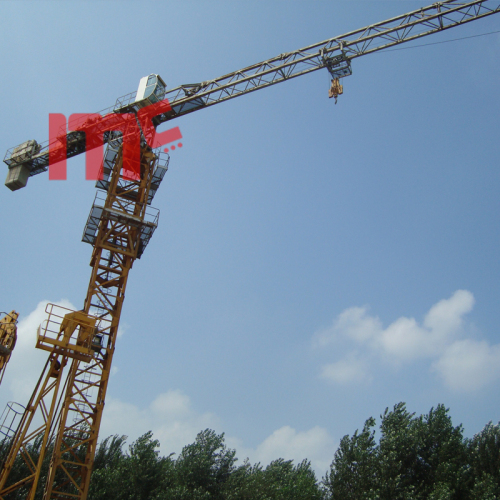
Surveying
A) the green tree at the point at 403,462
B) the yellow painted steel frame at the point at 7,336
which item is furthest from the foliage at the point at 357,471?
the yellow painted steel frame at the point at 7,336

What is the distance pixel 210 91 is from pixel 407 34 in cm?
1151

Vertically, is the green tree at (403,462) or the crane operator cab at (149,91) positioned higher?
the crane operator cab at (149,91)

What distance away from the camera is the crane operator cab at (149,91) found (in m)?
26.9

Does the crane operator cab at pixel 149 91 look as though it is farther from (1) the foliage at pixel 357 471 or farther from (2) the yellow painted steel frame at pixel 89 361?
(1) the foliage at pixel 357 471

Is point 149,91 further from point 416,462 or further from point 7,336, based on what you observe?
point 416,462

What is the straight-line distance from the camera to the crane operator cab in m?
26.9

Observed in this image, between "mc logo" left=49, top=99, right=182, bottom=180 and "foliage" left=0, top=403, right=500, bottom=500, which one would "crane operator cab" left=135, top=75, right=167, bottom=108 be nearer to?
"mc logo" left=49, top=99, right=182, bottom=180

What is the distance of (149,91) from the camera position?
27.0m

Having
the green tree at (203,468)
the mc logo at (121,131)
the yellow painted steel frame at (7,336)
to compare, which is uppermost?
the mc logo at (121,131)

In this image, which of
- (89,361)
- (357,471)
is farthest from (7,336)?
(357,471)

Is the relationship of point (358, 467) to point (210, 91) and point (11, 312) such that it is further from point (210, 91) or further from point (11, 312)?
point (210, 91)

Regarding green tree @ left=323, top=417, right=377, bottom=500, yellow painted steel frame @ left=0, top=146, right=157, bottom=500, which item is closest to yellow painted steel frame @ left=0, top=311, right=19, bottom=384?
yellow painted steel frame @ left=0, top=146, right=157, bottom=500

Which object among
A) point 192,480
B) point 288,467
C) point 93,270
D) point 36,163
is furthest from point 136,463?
point 36,163

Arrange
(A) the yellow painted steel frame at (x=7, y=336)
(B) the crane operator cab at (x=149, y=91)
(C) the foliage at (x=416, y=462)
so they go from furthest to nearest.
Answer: (B) the crane operator cab at (x=149, y=91)
(C) the foliage at (x=416, y=462)
(A) the yellow painted steel frame at (x=7, y=336)
